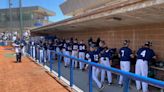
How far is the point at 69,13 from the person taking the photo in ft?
91.3

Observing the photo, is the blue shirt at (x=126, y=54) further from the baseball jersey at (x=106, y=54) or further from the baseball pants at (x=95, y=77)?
the baseball pants at (x=95, y=77)

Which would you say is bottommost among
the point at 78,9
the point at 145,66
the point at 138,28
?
the point at 145,66

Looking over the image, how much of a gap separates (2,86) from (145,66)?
4.31 m

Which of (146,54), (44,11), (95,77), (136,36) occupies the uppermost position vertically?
(44,11)

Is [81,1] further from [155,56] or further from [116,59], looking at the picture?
[155,56]

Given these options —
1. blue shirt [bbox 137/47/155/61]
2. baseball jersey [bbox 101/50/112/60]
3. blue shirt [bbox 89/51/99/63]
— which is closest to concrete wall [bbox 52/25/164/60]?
blue shirt [bbox 137/47/155/61]

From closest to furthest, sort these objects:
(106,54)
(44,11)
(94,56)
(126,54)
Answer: (126,54), (94,56), (106,54), (44,11)

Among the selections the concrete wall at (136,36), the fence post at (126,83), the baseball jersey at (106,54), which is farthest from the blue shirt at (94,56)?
the fence post at (126,83)

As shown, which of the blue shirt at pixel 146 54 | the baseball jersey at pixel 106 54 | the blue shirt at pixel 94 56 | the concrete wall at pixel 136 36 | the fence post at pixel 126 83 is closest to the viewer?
the fence post at pixel 126 83

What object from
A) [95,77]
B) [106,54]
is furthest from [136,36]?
[95,77]

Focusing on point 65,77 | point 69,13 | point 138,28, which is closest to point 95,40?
point 138,28

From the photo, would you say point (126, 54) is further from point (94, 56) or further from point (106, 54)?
point (94, 56)

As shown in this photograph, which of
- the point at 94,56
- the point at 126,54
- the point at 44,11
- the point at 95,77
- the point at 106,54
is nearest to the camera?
the point at 95,77

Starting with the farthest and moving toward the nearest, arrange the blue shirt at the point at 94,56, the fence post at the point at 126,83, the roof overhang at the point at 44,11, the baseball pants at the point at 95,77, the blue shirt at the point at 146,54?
the roof overhang at the point at 44,11 → the blue shirt at the point at 94,56 → the blue shirt at the point at 146,54 → the baseball pants at the point at 95,77 → the fence post at the point at 126,83
